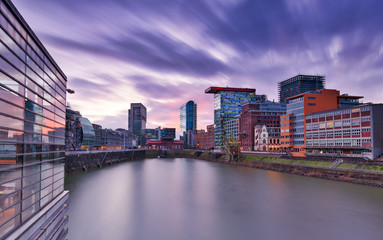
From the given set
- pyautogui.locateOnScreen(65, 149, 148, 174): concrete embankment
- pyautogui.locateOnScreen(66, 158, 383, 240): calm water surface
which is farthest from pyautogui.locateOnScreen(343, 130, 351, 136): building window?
pyautogui.locateOnScreen(65, 149, 148, 174): concrete embankment

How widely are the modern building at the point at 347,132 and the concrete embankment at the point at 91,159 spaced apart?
83.5 metres

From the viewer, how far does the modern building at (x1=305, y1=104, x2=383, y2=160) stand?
71.6 metres

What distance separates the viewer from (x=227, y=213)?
34.5 metres

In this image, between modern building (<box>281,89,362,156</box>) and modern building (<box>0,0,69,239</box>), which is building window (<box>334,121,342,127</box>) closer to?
modern building (<box>281,89,362,156</box>)

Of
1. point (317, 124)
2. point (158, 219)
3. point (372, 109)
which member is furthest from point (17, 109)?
point (317, 124)

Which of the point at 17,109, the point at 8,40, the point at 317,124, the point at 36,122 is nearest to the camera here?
the point at 8,40

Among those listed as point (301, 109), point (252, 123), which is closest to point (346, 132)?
point (301, 109)

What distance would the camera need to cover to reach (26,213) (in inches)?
526

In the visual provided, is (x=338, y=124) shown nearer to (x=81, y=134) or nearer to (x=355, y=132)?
(x=355, y=132)

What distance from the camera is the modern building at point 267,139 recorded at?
415 ft

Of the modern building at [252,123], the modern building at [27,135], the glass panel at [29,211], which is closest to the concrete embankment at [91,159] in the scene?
the modern building at [27,135]

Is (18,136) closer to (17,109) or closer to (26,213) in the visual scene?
(17,109)

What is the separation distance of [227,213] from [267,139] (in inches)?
3975

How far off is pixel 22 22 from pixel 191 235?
24.2 metres
